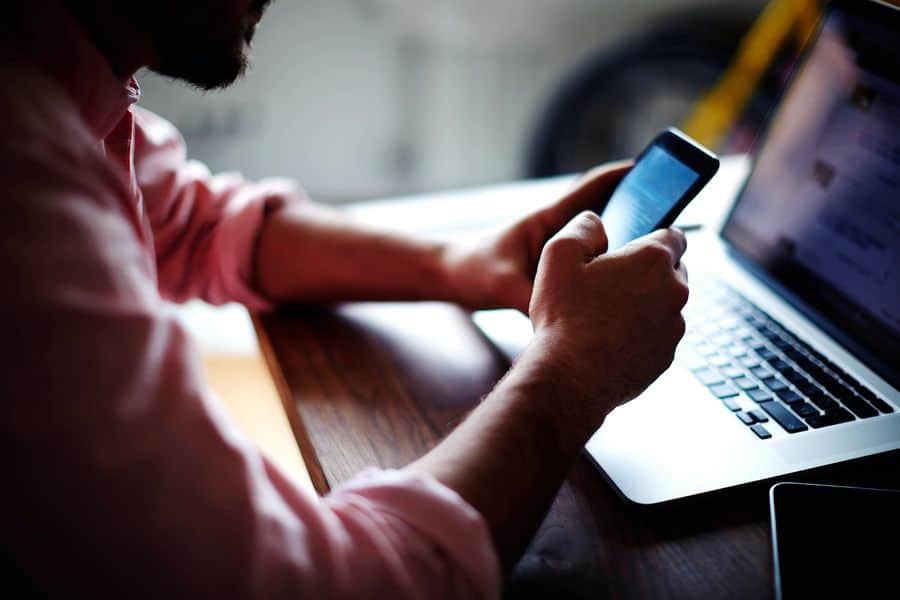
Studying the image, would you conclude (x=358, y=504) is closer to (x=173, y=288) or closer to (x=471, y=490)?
(x=471, y=490)

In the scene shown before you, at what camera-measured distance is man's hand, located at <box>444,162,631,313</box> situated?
77 centimetres

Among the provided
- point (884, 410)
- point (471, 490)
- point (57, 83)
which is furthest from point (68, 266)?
point (884, 410)

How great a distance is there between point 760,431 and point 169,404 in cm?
42

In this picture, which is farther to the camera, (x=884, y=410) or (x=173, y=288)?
(x=173, y=288)

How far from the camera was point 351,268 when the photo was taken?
33.2 inches

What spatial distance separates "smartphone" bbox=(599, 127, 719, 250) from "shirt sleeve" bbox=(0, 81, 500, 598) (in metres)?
0.34

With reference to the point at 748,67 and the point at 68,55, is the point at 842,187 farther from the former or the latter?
the point at 748,67

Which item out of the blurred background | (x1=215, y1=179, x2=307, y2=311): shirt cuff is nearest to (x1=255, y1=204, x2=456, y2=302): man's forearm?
(x1=215, y1=179, x2=307, y2=311): shirt cuff

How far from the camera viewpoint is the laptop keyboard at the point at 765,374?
2.06 feet

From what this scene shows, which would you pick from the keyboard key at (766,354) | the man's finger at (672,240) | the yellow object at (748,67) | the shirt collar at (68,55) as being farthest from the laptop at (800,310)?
the yellow object at (748,67)

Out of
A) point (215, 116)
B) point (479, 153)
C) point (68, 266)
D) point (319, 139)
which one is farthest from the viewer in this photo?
point (479, 153)

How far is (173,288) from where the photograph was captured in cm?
90

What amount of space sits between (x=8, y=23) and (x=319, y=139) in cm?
174

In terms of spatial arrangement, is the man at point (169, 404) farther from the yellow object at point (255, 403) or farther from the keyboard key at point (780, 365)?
the yellow object at point (255, 403)
